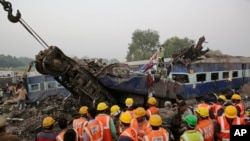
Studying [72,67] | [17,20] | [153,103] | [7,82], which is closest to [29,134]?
[72,67]

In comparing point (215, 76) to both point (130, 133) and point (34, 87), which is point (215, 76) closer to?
point (34, 87)

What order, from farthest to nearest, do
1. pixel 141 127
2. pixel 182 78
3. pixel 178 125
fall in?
pixel 182 78 < pixel 178 125 < pixel 141 127

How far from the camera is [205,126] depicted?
477 cm

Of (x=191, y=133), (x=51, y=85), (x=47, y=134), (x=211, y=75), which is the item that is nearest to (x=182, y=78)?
(x=211, y=75)

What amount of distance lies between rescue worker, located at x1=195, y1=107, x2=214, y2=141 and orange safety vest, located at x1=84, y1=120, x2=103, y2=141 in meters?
1.66

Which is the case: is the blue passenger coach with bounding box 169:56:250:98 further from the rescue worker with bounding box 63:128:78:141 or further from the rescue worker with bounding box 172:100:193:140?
the rescue worker with bounding box 63:128:78:141

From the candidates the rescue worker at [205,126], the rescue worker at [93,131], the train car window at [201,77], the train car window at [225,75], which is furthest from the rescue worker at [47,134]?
the train car window at [225,75]

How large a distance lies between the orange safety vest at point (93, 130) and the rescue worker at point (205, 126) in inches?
65.4

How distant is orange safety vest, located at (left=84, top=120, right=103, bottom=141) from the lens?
4.93 m

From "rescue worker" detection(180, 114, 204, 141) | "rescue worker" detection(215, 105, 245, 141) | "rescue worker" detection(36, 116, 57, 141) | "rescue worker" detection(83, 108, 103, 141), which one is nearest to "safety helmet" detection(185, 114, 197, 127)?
"rescue worker" detection(180, 114, 204, 141)

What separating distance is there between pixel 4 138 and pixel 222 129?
138 inches

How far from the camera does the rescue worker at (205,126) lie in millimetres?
4711

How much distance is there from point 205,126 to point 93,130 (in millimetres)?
1894

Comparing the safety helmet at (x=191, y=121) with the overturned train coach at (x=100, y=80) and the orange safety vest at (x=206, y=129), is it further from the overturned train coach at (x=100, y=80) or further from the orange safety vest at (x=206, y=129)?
the overturned train coach at (x=100, y=80)
